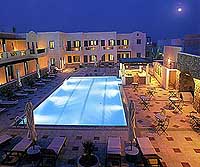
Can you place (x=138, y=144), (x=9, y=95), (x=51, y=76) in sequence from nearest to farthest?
(x=138, y=144) → (x=9, y=95) → (x=51, y=76)

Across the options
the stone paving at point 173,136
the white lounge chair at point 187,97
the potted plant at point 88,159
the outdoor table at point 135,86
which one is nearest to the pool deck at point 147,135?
the stone paving at point 173,136

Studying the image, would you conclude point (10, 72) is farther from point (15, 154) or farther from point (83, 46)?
point (83, 46)

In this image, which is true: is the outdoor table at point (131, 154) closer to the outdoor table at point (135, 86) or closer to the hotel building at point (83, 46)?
the outdoor table at point (135, 86)

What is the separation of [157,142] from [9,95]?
13.3 m

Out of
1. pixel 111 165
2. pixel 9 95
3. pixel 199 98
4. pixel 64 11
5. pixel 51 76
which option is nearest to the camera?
pixel 111 165

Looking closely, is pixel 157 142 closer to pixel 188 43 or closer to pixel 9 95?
pixel 188 43

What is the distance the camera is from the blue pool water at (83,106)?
1425cm

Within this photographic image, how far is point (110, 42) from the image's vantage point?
45156 millimetres

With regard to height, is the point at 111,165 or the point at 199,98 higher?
the point at 199,98

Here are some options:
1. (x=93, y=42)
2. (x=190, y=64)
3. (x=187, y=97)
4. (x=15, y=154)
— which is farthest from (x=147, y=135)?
(x=93, y=42)

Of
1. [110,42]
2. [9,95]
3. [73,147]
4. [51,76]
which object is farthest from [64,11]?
[73,147]

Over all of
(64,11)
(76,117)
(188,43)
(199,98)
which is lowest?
(76,117)

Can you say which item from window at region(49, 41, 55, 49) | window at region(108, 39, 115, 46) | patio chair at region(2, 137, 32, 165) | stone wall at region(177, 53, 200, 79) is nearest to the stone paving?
stone wall at region(177, 53, 200, 79)

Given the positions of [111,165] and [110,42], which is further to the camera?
[110,42]
